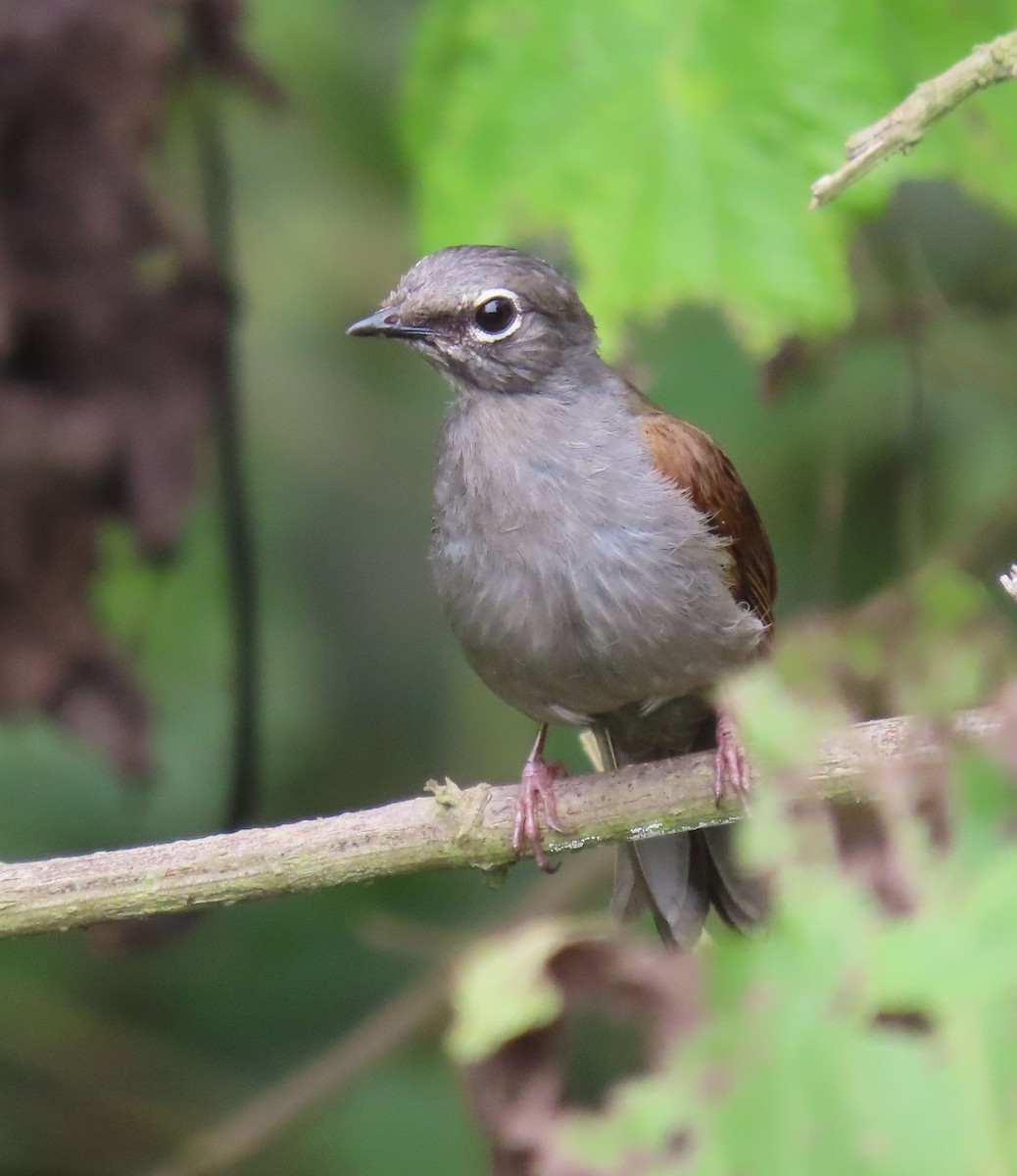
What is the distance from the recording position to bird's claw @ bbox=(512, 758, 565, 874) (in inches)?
157

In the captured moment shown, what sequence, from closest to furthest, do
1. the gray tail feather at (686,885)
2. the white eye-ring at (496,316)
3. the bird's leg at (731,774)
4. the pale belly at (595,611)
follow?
the bird's leg at (731,774)
the pale belly at (595,611)
the white eye-ring at (496,316)
the gray tail feather at (686,885)

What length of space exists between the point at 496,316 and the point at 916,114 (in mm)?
A: 1578

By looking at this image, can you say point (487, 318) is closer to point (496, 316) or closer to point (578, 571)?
point (496, 316)

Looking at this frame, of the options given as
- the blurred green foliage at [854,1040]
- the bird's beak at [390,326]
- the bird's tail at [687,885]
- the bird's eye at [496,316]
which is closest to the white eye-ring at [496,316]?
the bird's eye at [496,316]

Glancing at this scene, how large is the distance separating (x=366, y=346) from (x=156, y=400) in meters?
3.10

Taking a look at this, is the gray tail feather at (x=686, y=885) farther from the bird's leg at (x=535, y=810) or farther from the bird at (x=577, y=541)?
the bird's leg at (x=535, y=810)

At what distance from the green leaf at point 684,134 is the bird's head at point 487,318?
0.51ft

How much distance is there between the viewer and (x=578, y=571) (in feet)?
14.3

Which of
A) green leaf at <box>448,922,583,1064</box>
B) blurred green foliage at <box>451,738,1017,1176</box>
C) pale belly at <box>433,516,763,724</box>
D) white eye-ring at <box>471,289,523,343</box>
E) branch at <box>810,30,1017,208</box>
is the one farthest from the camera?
white eye-ring at <box>471,289,523,343</box>

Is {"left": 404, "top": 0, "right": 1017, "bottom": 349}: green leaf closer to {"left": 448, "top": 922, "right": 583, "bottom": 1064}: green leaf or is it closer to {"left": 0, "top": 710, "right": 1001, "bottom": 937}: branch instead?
{"left": 0, "top": 710, "right": 1001, "bottom": 937}: branch

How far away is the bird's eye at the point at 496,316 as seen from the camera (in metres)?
4.67

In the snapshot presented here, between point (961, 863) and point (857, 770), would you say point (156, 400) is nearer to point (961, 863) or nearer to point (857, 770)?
point (857, 770)

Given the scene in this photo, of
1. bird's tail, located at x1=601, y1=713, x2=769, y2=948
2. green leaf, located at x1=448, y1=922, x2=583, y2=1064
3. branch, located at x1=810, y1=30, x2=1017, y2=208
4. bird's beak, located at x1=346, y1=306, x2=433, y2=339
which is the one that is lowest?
bird's tail, located at x1=601, y1=713, x2=769, y2=948

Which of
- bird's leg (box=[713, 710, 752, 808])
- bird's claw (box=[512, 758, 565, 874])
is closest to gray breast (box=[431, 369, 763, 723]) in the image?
bird's claw (box=[512, 758, 565, 874])
